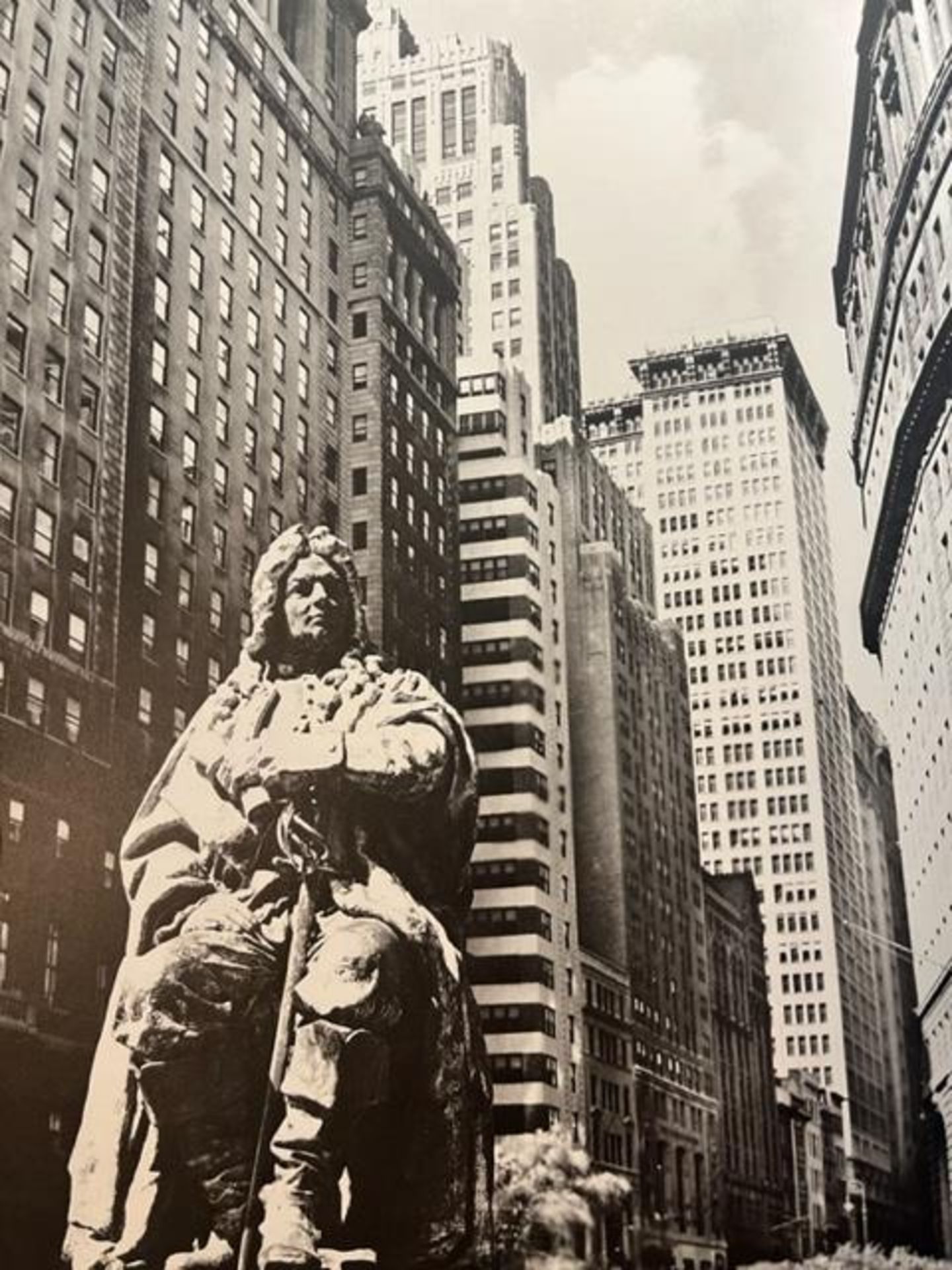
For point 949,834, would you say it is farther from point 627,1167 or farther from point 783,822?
point 627,1167

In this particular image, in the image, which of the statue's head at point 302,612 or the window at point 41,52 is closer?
the statue's head at point 302,612

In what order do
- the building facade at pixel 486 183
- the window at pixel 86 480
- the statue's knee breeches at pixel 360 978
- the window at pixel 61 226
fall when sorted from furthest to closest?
1. the building facade at pixel 486 183
2. the window at pixel 61 226
3. the window at pixel 86 480
4. the statue's knee breeches at pixel 360 978

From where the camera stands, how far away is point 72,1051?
678 inches

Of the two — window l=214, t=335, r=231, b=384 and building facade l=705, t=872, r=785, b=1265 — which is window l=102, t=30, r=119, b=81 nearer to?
window l=214, t=335, r=231, b=384

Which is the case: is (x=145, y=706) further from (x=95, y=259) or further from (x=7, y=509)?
(x=95, y=259)

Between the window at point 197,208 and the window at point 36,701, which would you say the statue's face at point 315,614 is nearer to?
the window at point 36,701

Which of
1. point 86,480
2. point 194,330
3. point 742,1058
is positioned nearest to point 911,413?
point 742,1058

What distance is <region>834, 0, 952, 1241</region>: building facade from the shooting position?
23281 millimetres

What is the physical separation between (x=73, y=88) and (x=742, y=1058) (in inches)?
592

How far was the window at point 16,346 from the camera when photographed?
63.9ft

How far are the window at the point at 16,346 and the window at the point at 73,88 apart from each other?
11.6ft

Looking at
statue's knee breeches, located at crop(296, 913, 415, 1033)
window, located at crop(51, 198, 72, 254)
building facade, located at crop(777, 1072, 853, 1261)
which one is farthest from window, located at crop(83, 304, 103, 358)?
building facade, located at crop(777, 1072, 853, 1261)

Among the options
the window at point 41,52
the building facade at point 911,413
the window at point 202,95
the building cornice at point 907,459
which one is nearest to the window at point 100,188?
the window at point 41,52

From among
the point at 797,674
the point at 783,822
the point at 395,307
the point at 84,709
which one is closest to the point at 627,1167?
the point at 783,822
